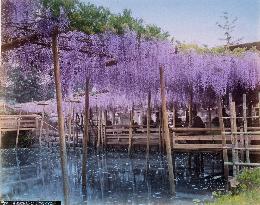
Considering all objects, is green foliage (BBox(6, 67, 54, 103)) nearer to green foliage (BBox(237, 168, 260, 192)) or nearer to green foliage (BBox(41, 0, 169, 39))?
green foliage (BBox(41, 0, 169, 39))

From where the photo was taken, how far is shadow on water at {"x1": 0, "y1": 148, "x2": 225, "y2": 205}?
19.5 feet

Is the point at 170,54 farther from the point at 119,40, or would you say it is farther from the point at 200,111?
the point at 200,111

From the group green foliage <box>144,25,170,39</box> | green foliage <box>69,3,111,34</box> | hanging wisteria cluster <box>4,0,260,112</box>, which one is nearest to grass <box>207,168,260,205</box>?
green foliage <box>144,25,170,39</box>

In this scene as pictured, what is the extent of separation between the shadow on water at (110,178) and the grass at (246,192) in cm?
99

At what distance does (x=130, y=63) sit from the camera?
646 cm

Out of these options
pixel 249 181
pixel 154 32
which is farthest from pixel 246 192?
pixel 154 32

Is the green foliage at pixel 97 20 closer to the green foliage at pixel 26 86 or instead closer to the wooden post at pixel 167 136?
the wooden post at pixel 167 136

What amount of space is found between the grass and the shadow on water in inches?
38.9

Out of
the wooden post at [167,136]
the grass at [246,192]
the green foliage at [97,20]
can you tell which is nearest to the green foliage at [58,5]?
the green foliage at [97,20]

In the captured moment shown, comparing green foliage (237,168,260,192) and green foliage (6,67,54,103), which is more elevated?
green foliage (6,67,54,103)

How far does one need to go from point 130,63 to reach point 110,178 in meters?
1.88

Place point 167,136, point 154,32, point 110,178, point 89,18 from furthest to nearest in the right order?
point 110,178, point 167,136, point 154,32, point 89,18

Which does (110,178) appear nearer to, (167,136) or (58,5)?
(167,136)

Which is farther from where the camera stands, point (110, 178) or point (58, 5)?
point (110, 178)
